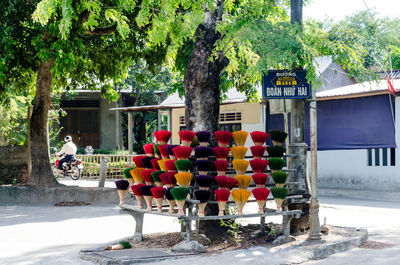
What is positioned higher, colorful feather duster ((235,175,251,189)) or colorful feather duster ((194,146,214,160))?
colorful feather duster ((194,146,214,160))

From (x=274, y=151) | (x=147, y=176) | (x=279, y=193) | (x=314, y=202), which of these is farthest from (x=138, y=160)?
(x=314, y=202)

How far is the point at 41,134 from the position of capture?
1722 cm

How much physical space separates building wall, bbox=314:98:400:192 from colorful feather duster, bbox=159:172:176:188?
12.0 meters

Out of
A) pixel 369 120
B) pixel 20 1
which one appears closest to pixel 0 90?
pixel 20 1

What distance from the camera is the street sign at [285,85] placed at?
9.40m

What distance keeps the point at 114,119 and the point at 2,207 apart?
18.7m

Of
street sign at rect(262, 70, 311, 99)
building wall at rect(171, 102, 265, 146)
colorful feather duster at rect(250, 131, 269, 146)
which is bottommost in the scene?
colorful feather duster at rect(250, 131, 269, 146)

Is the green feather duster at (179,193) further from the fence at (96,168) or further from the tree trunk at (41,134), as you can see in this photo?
the fence at (96,168)

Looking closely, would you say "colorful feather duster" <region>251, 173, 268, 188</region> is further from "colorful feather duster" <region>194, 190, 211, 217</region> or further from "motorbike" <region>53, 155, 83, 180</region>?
"motorbike" <region>53, 155, 83, 180</region>

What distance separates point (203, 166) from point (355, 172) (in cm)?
1292

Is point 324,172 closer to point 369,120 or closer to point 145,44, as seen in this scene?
point 369,120

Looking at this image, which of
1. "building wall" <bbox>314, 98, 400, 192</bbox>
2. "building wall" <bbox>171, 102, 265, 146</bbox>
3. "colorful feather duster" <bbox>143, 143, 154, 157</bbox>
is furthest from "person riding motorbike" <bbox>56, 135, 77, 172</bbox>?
"colorful feather duster" <bbox>143, 143, 154, 157</bbox>

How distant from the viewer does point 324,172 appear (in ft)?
69.5

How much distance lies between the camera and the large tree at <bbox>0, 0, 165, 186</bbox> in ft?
45.9
